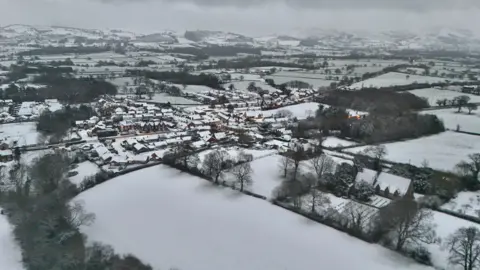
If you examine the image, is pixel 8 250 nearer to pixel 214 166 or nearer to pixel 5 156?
pixel 214 166

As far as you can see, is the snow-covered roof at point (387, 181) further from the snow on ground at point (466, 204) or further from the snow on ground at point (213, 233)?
the snow on ground at point (213, 233)

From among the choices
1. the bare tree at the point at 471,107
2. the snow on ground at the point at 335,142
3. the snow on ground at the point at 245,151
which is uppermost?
the bare tree at the point at 471,107

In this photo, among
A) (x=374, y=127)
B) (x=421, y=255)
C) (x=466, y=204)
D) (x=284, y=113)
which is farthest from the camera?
(x=284, y=113)

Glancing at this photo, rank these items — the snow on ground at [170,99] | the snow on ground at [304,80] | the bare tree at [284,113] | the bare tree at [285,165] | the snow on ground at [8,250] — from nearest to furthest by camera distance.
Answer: the snow on ground at [8,250], the bare tree at [285,165], the bare tree at [284,113], the snow on ground at [170,99], the snow on ground at [304,80]

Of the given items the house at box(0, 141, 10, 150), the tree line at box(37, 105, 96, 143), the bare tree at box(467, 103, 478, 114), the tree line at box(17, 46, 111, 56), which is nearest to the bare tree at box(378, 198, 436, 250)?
the tree line at box(37, 105, 96, 143)

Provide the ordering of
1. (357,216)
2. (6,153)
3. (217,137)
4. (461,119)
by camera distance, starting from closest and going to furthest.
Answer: (357,216), (6,153), (217,137), (461,119)

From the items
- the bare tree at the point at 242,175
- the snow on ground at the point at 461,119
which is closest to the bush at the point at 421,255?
the bare tree at the point at 242,175

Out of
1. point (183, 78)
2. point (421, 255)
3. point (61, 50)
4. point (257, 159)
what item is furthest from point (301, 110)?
point (61, 50)
